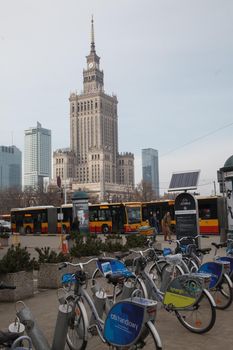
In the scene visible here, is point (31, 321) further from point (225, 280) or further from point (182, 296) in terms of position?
point (225, 280)

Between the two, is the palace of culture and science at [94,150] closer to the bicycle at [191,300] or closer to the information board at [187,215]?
the information board at [187,215]

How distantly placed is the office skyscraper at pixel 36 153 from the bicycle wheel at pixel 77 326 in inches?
6237

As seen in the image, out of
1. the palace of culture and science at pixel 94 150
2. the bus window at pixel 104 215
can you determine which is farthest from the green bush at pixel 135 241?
the palace of culture and science at pixel 94 150

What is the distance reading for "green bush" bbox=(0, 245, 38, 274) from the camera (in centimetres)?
866

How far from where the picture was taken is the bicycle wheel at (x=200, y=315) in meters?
6.02

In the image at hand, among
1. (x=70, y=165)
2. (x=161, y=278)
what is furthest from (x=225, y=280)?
(x=70, y=165)

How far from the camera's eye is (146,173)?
117 metres

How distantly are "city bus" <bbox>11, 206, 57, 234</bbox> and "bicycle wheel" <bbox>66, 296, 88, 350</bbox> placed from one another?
35135 millimetres

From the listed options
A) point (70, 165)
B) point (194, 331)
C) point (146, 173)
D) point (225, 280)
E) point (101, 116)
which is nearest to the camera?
point (194, 331)

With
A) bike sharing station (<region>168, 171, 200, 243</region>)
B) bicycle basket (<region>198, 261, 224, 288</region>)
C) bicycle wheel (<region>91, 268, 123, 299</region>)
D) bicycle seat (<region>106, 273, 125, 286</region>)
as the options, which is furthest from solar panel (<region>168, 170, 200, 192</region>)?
bicycle seat (<region>106, 273, 125, 286</region>)

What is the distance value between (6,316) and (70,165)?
13849 centimetres

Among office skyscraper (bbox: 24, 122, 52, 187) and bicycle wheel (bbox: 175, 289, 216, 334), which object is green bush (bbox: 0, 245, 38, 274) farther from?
office skyscraper (bbox: 24, 122, 52, 187)

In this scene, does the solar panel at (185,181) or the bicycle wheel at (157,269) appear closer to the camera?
the bicycle wheel at (157,269)

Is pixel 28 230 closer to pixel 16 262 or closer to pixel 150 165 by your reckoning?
pixel 16 262
